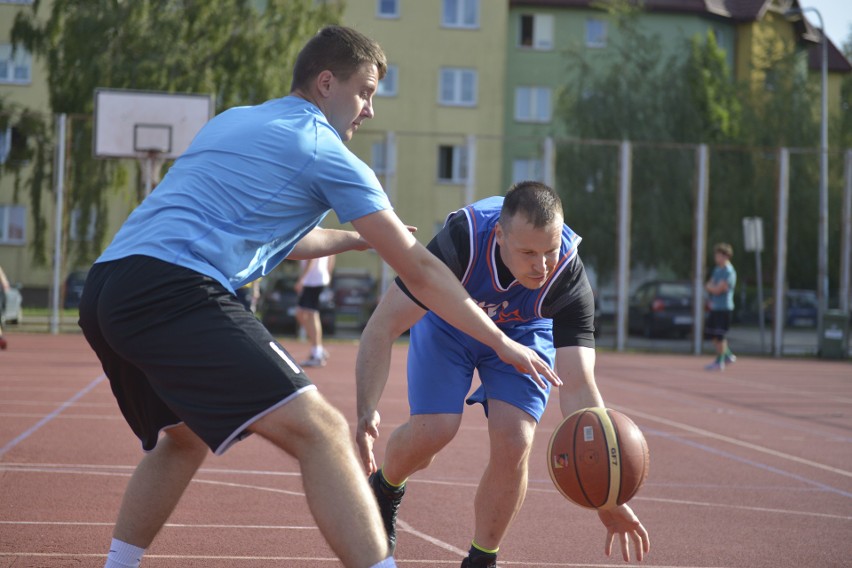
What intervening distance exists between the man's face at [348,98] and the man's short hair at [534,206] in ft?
2.88

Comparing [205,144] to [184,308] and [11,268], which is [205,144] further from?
[11,268]

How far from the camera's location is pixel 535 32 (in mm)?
46781

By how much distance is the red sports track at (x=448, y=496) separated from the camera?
5707 millimetres

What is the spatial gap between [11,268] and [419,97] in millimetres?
18049

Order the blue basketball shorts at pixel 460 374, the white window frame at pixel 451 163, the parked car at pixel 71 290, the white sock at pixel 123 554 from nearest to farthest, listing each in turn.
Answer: the white sock at pixel 123 554 < the blue basketball shorts at pixel 460 374 < the parked car at pixel 71 290 < the white window frame at pixel 451 163

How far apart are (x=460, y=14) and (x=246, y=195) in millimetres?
42020

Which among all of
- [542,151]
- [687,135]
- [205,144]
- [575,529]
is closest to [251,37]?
[542,151]

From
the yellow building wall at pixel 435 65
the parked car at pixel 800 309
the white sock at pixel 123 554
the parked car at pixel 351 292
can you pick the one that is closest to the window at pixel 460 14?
the yellow building wall at pixel 435 65

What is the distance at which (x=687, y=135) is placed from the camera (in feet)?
Answer: 115

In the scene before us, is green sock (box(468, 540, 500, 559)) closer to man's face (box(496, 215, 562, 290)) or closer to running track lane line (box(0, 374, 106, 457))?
man's face (box(496, 215, 562, 290))

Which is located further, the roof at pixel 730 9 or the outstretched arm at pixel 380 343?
the roof at pixel 730 9

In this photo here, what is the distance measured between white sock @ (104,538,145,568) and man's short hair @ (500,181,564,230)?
190 centimetres

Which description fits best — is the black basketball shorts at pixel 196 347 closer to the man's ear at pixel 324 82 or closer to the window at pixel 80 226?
the man's ear at pixel 324 82

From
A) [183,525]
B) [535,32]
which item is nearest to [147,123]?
[183,525]
